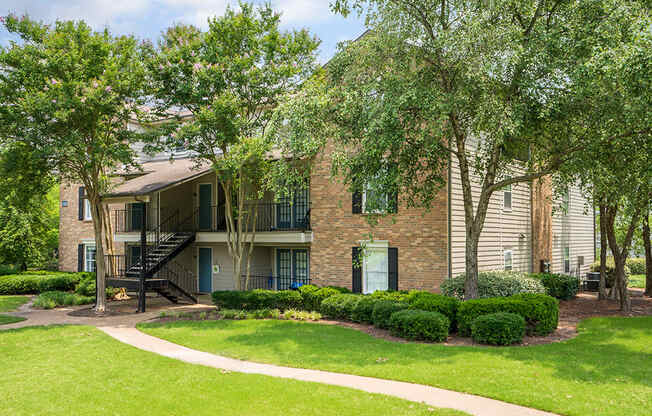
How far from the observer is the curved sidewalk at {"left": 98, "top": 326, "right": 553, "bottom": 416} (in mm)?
7013

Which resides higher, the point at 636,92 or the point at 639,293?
the point at 636,92

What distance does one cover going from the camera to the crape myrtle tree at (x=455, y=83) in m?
11.2

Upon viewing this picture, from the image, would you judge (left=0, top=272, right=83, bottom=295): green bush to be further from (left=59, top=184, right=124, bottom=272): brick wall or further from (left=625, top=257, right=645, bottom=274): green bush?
(left=625, top=257, right=645, bottom=274): green bush

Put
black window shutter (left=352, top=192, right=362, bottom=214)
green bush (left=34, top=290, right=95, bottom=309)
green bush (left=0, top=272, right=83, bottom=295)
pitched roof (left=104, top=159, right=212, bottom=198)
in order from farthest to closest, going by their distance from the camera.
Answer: green bush (left=0, top=272, right=83, bottom=295) → green bush (left=34, top=290, right=95, bottom=309) → pitched roof (left=104, top=159, right=212, bottom=198) → black window shutter (left=352, top=192, right=362, bottom=214)

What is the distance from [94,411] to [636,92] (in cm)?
1100

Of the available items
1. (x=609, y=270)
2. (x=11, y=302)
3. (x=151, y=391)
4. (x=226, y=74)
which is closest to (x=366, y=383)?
(x=151, y=391)

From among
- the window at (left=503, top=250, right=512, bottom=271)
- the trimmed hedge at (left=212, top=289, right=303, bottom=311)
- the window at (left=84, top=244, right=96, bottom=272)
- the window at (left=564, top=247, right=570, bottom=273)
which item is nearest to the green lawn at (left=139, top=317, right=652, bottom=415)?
the trimmed hedge at (left=212, top=289, right=303, bottom=311)

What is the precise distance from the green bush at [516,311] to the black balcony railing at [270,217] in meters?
7.80

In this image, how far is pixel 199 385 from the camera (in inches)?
328

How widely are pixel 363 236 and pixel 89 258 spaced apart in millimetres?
16848

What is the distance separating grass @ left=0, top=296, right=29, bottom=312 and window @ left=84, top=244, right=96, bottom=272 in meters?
4.11

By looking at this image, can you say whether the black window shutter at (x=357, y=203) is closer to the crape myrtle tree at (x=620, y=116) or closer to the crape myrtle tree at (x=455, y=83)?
the crape myrtle tree at (x=455, y=83)

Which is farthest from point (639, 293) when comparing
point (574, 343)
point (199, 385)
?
point (199, 385)

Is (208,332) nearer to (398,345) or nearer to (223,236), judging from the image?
(398,345)
